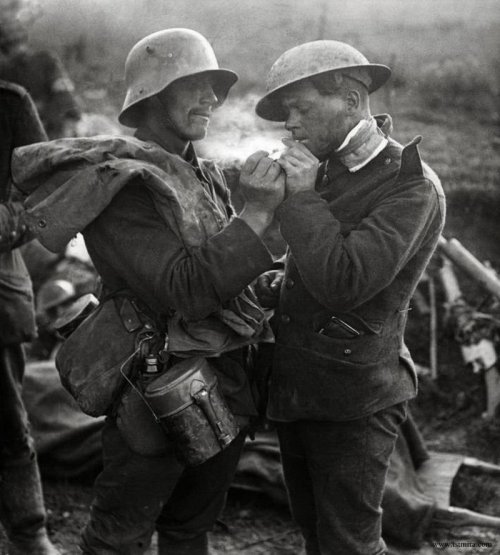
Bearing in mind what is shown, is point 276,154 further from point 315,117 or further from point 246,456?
point 246,456

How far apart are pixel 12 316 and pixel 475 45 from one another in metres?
5.91

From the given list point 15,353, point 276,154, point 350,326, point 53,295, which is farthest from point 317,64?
point 53,295

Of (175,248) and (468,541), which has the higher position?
(175,248)

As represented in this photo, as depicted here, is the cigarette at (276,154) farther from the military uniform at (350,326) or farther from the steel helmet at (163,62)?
the steel helmet at (163,62)

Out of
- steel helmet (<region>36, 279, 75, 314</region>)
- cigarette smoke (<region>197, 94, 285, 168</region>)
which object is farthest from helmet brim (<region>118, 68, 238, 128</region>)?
cigarette smoke (<region>197, 94, 285, 168</region>)

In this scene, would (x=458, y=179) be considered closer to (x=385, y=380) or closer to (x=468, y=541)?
(x=468, y=541)

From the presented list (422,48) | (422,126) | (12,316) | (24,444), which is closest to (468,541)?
(24,444)

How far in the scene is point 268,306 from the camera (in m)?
3.04

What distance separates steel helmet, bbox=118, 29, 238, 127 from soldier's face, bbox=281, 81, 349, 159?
38 cm

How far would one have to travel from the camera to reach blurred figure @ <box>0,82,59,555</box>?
3.55 m

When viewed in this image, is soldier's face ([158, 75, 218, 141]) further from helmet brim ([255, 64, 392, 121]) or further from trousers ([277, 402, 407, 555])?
trousers ([277, 402, 407, 555])

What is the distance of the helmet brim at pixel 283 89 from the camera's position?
8.52 ft

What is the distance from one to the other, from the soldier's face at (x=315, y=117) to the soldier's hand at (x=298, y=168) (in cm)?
12

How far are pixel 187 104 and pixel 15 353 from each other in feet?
5.57
